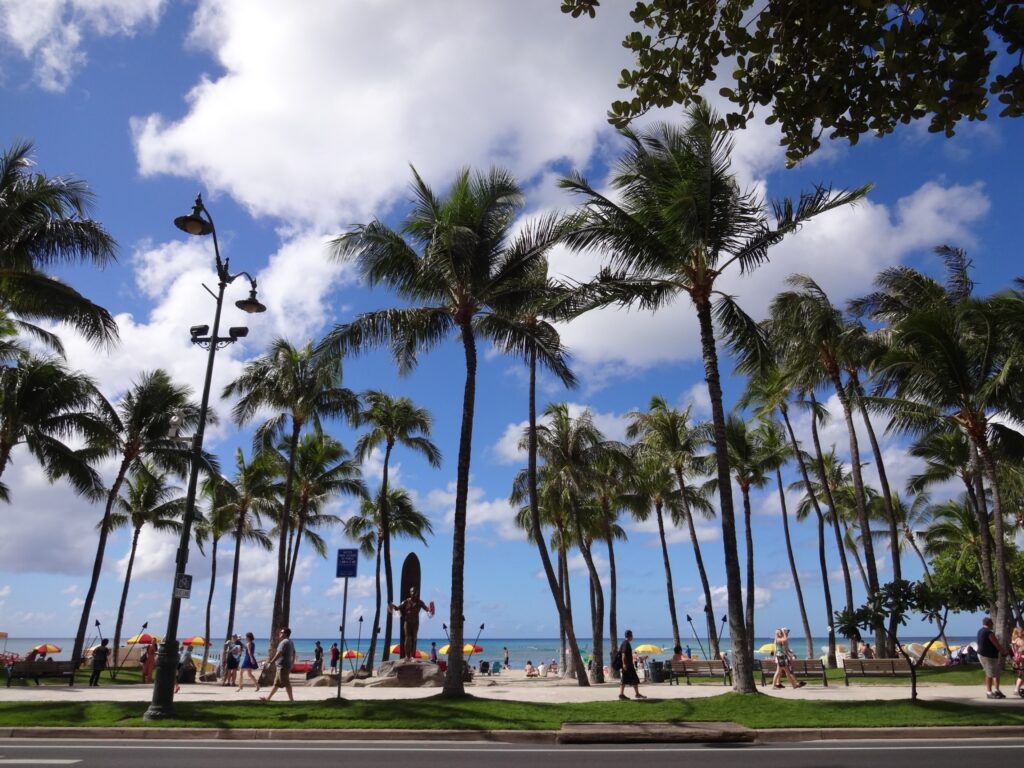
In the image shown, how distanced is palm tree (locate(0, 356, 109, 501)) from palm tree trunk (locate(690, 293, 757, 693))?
69.4 feet

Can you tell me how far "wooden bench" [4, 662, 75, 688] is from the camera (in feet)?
74.3

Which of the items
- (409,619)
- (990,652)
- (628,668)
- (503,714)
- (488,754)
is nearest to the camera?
(488,754)

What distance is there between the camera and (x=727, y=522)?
16078 mm

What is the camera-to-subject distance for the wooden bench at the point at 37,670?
22.7 metres

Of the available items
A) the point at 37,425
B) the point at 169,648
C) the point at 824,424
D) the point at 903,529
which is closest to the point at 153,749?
the point at 169,648

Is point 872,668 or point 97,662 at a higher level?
point 97,662

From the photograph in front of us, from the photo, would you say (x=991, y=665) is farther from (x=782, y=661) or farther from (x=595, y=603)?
(x=595, y=603)

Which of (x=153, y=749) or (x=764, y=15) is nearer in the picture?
(x=764, y=15)

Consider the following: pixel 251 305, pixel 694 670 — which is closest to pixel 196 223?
pixel 251 305

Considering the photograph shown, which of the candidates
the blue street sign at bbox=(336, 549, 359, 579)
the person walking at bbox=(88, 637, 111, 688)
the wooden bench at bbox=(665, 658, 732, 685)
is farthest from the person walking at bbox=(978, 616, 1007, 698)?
the person walking at bbox=(88, 637, 111, 688)

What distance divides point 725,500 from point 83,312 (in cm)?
1658

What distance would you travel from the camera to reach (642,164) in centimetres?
1769

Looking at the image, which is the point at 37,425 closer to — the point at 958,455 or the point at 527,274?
the point at 527,274

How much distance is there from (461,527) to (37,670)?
633 inches
